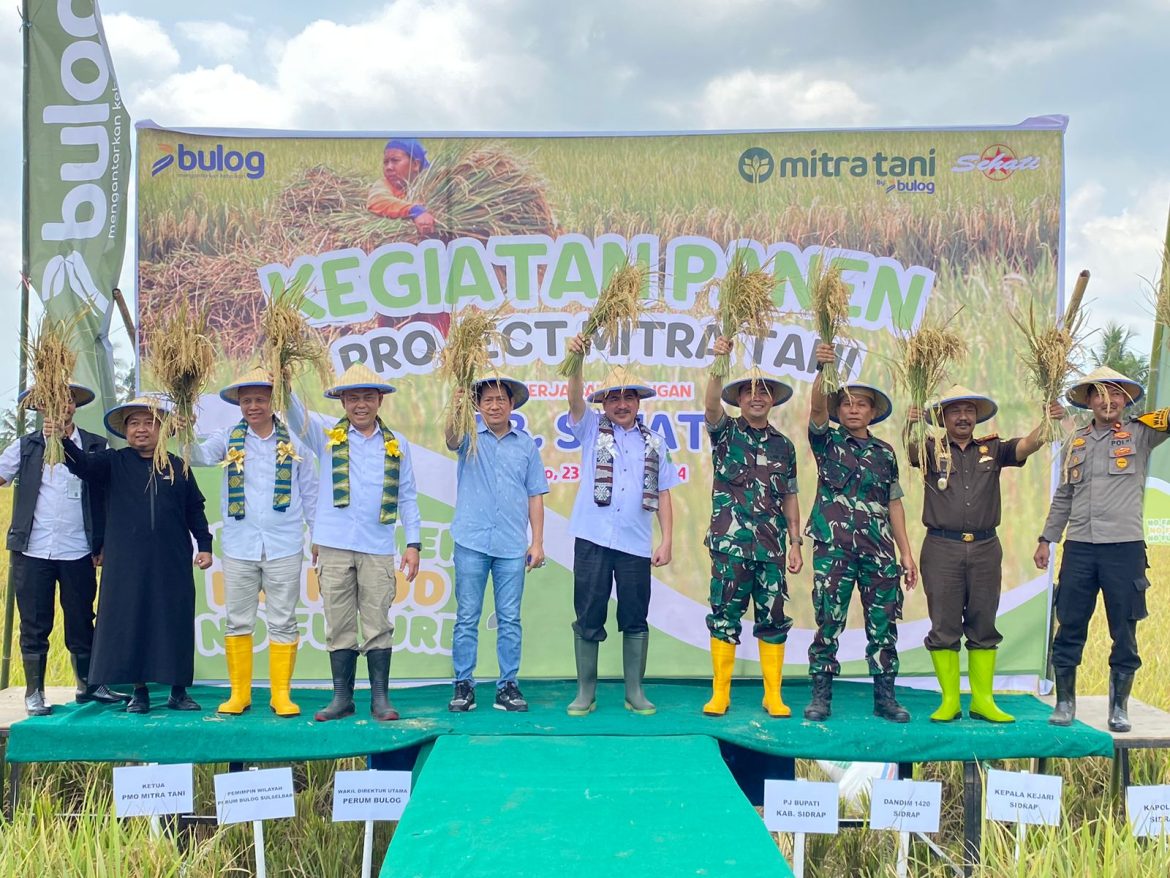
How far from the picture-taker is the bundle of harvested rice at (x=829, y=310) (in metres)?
4.37

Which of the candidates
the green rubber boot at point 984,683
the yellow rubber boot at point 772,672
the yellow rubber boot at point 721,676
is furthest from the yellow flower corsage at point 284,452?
the green rubber boot at point 984,683

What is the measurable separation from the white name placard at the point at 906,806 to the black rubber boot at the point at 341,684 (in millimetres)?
2337

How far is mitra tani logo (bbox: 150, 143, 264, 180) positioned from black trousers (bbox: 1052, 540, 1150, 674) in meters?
4.76

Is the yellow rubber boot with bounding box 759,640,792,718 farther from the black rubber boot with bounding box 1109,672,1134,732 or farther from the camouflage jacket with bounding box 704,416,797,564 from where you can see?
the black rubber boot with bounding box 1109,672,1134,732

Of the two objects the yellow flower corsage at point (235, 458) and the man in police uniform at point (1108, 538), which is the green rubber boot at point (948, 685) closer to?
the man in police uniform at point (1108, 538)

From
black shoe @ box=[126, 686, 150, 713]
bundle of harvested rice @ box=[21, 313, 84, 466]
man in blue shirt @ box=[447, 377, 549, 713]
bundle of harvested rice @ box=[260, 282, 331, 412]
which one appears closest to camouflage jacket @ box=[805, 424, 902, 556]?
man in blue shirt @ box=[447, 377, 549, 713]

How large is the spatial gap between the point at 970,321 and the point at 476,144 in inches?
117

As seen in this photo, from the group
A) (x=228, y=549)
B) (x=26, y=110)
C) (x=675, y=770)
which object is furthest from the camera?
(x=26, y=110)

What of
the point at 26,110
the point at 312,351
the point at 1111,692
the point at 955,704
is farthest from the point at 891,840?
the point at 26,110

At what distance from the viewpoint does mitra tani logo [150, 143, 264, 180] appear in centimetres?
556

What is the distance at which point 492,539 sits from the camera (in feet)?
15.3

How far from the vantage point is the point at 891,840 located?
4.62 m

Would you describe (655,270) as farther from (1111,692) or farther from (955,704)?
(1111,692)

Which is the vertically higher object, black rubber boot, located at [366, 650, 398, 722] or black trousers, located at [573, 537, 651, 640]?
black trousers, located at [573, 537, 651, 640]
